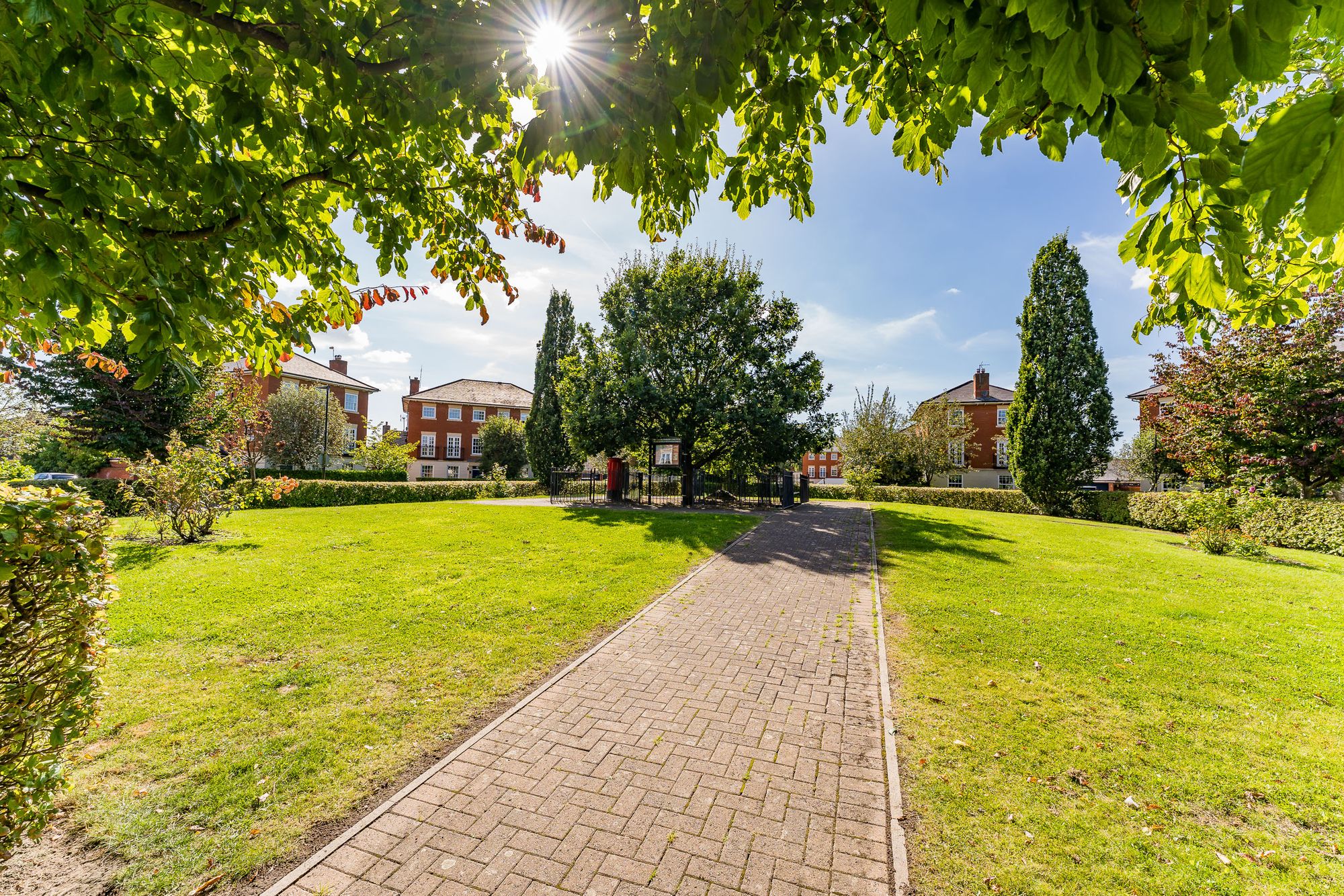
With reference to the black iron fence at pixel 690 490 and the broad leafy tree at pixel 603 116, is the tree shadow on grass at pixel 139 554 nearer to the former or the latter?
the broad leafy tree at pixel 603 116

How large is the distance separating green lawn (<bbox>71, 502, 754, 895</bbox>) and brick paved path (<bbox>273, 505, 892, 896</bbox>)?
552 millimetres

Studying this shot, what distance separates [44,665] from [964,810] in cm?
556

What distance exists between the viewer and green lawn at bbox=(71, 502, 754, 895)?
3.06 m

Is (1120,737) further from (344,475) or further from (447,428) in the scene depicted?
(447,428)

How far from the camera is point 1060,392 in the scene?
26.4 metres

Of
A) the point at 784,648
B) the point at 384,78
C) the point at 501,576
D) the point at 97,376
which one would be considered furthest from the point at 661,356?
the point at 97,376

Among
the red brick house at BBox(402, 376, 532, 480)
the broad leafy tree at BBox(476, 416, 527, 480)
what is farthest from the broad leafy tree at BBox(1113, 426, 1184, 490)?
the red brick house at BBox(402, 376, 532, 480)

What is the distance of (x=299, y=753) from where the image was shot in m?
3.67

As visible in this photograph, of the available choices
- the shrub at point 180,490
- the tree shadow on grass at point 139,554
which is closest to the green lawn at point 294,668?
the tree shadow on grass at point 139,554

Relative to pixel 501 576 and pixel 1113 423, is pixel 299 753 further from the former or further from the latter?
pixel 1113 423

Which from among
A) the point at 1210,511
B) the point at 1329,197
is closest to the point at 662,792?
the point at 1329,197

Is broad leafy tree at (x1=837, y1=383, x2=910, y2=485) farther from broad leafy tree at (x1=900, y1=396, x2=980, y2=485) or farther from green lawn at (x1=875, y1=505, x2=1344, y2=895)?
green lawn at (x1=875, y1=505, x2=1344, y2=895)

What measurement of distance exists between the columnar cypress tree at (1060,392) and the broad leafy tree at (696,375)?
41.1 feet

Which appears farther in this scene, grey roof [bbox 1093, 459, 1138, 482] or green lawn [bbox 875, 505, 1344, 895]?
grey roof [bbox 1093, 459, 1138, 482]
